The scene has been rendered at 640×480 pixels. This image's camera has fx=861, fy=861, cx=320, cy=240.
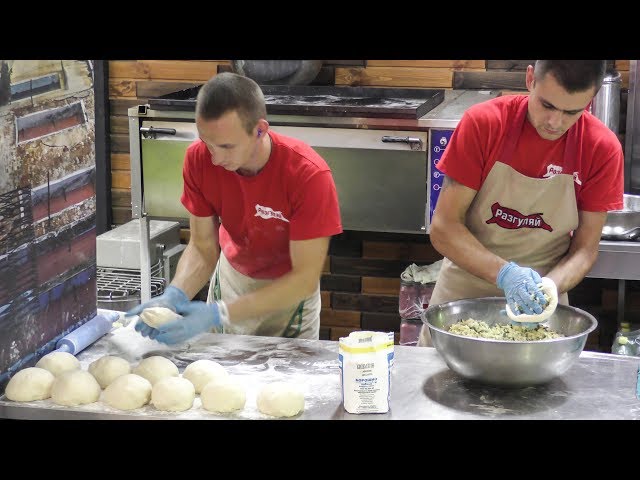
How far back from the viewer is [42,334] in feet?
6.77

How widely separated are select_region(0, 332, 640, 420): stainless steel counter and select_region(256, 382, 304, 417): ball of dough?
3 cm

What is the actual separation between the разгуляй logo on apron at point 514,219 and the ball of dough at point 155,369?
1022mm

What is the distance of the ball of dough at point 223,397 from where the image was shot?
1796 mm

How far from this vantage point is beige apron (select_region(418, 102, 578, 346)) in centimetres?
239

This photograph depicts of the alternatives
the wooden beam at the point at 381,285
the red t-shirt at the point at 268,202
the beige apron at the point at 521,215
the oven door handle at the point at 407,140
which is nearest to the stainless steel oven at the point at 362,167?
the oven door handle at the point at 407,140

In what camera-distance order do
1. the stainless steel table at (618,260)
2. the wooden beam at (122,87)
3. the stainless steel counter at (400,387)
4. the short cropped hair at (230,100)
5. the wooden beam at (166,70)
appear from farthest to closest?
the wooden beam at (122,87) < the wooden beam at (166,70) < the stainless steel table at (618,260) < the short cropped hair at (230,100) < the stainless steel counter at (400,387)

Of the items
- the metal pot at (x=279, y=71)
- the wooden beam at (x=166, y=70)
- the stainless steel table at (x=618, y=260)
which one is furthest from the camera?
the wooden beam at (x=166, y=70)

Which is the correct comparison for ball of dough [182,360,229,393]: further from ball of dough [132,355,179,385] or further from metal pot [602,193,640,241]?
metal pot [602,193,640,241]

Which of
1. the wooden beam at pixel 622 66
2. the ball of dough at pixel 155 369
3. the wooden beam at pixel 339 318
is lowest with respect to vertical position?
the wooden beam at pixel 339 318

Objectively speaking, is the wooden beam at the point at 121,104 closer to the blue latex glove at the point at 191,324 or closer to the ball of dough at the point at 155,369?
the blue latex glove at the point at 191,324

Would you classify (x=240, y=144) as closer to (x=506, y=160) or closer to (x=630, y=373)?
(x=506, y=160)

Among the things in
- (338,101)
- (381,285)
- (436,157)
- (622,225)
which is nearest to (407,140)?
(436,157)

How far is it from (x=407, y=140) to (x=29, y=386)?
2070mm

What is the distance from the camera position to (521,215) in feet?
8.11
